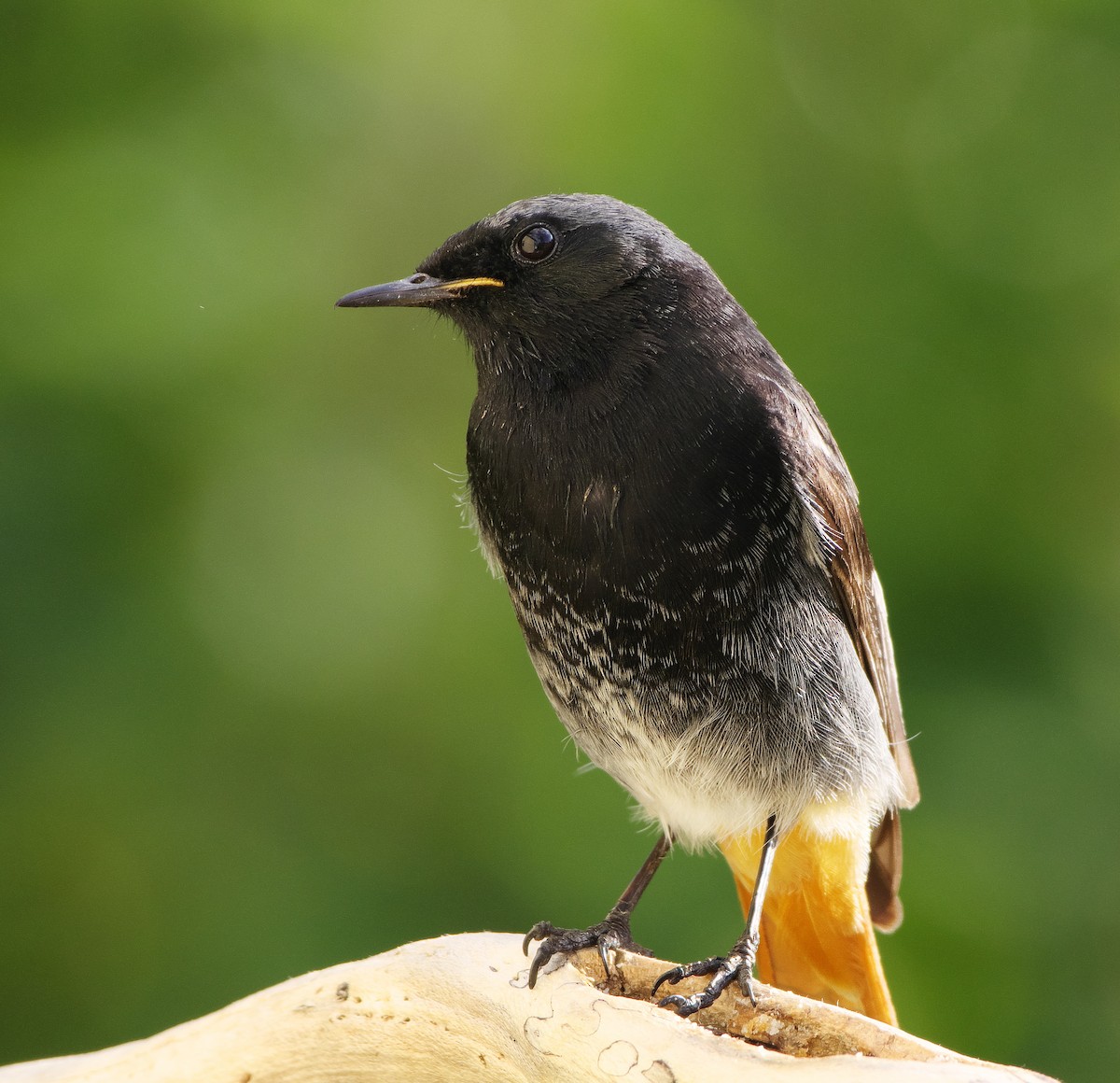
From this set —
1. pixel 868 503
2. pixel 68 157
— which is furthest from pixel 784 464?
pixel 68 157

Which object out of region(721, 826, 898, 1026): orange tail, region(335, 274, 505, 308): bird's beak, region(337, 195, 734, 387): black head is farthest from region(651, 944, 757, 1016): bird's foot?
region(335, 274, 505, 308): bird's beak

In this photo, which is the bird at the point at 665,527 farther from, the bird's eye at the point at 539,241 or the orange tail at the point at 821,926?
the orange tail at the point at 821,926

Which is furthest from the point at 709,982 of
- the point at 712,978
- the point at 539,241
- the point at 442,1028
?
the point at 539,241

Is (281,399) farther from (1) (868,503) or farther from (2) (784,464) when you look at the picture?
(2) (784,464)

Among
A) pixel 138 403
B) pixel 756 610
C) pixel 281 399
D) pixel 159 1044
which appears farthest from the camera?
pixel 281 399

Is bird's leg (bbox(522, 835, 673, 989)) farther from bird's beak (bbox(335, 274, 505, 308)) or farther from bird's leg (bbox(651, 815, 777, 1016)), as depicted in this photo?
bird's beak (bbox(335, 274, 505, 308))

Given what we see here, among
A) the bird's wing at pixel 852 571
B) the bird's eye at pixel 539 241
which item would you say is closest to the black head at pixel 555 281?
the bird's eye at pixel 539 241
